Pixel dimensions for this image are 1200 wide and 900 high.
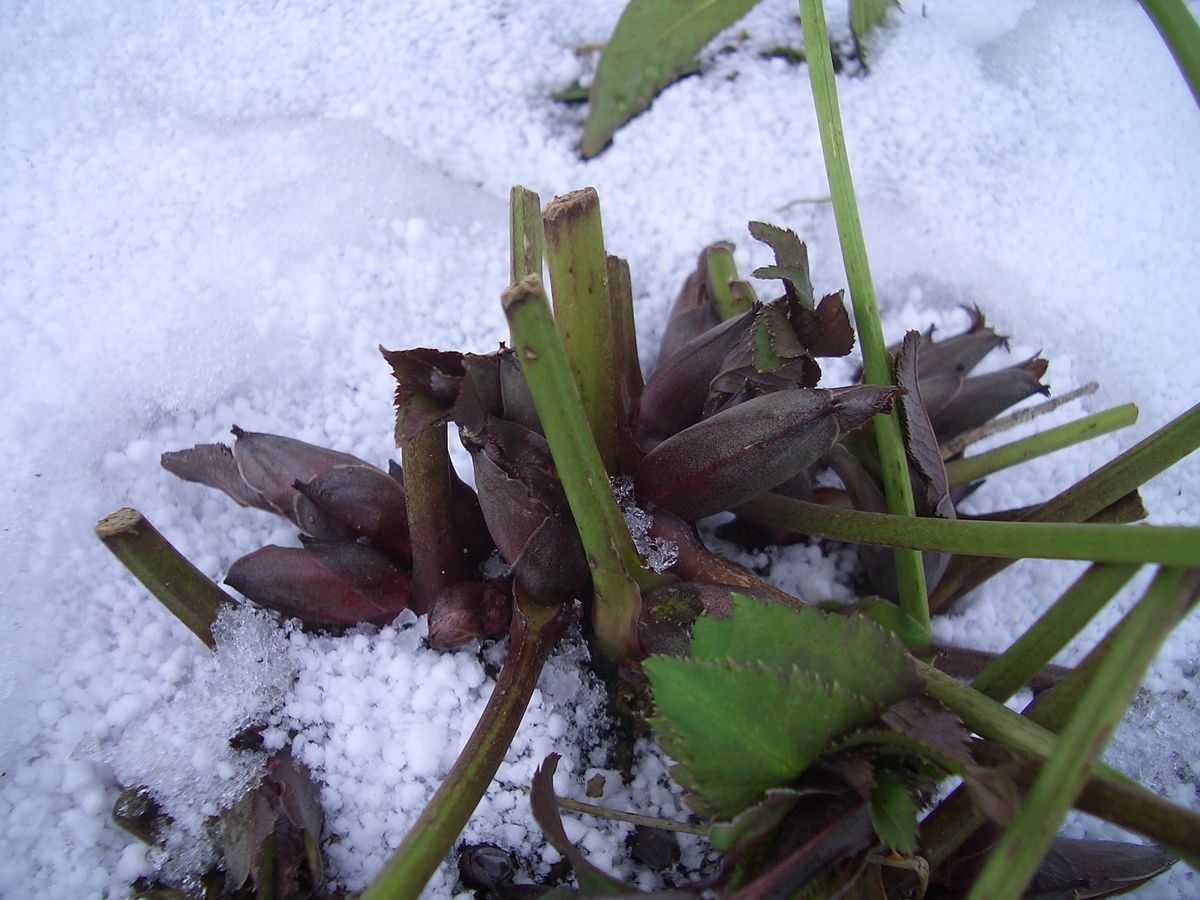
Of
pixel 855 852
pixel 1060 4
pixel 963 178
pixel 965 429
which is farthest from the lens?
pixel 1060 4

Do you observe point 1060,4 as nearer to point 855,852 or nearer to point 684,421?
point 684,421

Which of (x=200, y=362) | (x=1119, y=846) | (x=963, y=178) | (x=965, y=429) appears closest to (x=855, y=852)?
(x=1119, y=846)

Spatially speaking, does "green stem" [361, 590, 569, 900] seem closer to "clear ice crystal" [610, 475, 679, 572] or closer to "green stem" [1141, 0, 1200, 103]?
"clear ice crystal" [610, 475, 679, 572]

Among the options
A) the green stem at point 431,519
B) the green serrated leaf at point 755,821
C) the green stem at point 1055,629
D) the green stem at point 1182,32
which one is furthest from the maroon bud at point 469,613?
the green stem at point 1182,32

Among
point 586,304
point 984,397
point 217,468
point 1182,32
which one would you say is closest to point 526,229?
point 586,304

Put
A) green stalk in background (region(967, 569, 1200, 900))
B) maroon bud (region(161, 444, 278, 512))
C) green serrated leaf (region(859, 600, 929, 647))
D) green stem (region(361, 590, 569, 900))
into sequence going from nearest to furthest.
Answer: green stalk in background (region(967, 569, 1200, 900)) < green stem (region(361, 590, 569, 900)) < green serrated leaf (region(859, 600, 929, 647)) < maroon bud (region(161, 444, 278, 512))

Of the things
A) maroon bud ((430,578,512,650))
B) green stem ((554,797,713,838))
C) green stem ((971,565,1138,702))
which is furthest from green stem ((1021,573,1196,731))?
maroon bud ((430,578,512,650))
